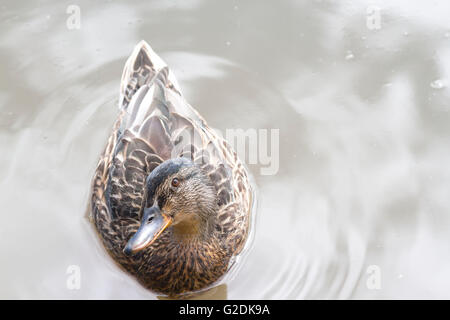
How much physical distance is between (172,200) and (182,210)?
0.13m

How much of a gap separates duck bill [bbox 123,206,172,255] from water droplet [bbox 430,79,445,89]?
8.28 ft

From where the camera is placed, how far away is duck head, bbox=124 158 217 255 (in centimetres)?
315

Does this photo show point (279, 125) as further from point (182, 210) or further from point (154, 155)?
point (182, 210)

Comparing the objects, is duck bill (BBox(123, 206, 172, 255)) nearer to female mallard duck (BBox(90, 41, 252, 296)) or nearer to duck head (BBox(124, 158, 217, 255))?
duck head (BBox(124, 158, 217, 255))

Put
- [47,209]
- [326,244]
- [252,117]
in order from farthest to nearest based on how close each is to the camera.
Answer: [252,117] < [47,209] < [326,244]

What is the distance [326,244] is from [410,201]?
68 centimetres

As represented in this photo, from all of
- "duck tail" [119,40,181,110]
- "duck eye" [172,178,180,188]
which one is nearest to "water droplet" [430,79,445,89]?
"duck tail" [119,40,181,110]

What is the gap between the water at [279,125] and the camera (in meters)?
3.92

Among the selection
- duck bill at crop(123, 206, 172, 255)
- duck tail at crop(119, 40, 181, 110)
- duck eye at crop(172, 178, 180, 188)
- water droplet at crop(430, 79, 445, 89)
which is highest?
duck tail at crop(119, 40, 181, 110)

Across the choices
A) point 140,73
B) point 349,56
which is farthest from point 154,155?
point 349,56

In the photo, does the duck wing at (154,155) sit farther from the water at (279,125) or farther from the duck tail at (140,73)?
the water at (279,125)
